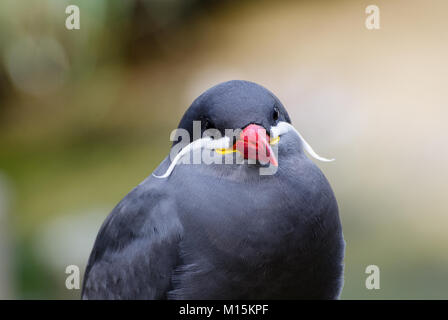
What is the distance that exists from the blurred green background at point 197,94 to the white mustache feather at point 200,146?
269cm

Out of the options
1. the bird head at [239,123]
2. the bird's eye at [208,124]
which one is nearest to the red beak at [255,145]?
the bird head at [239,123]

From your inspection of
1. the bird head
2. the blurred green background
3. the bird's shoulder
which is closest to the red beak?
the bird head

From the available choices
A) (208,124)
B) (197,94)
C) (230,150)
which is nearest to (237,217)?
(230,150)

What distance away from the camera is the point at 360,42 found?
7984 mm

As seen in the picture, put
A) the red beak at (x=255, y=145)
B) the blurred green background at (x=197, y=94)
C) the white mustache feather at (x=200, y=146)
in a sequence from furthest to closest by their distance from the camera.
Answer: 1. the blurred green background at (x=197, y=94)
2. the white mustache feather at (x=200, y=146)
3. the red beak at (x=255, y=145)

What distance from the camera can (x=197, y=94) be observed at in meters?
7.71

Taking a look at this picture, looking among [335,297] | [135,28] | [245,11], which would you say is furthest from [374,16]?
[335,297]

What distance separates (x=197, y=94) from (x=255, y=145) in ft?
18.7

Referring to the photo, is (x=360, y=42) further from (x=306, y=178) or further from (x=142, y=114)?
(x=306, y=178)

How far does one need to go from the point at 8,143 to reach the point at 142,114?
1.68 metres

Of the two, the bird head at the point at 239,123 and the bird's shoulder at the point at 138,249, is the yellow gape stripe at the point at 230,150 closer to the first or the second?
the bird head at the point at 239,123

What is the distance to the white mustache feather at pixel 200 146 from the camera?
7.19ft
